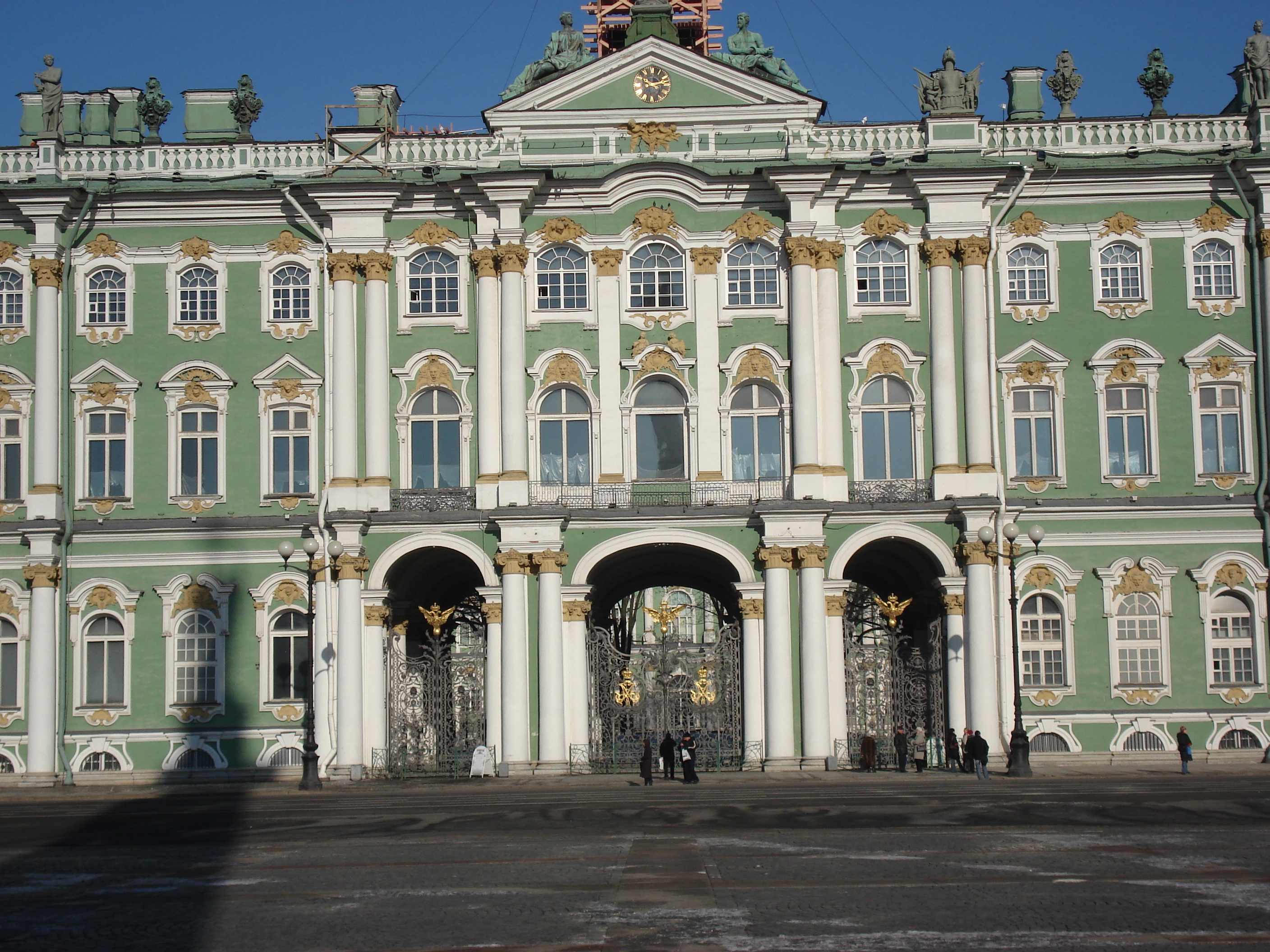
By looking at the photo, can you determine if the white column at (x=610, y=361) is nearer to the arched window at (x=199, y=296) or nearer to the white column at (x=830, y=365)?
the white column at (x=830, y=365)

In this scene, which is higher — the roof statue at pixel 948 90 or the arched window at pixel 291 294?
the roof statue at pixel 948 90

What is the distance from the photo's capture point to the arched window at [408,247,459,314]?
1850 inches

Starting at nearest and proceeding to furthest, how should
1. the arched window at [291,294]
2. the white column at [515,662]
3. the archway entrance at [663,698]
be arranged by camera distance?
the white column at [515,662], the archway entrance at [663,698], the arched window at [291,294]

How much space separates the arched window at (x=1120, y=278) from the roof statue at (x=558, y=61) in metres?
16.7

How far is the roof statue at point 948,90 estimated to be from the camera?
47.0 m

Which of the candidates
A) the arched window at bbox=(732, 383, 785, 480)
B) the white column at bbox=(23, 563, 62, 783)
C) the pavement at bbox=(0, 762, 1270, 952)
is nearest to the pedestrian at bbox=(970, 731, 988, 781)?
the pavement at bbox=(0, 762, 1270, 952)

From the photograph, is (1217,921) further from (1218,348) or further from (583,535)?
(1218,348)

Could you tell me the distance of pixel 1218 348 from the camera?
46719 millimetres

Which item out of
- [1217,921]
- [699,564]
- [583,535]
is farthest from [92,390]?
[1217,921]

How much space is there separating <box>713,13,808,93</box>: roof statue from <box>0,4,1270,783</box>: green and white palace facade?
4156 mm

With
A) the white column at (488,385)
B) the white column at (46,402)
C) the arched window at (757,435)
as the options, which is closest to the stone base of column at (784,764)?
the arched window at (757,435)

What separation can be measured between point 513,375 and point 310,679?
379 inches

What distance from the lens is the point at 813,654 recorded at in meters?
44.2

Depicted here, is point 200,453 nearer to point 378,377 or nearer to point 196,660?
point 378,377
